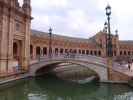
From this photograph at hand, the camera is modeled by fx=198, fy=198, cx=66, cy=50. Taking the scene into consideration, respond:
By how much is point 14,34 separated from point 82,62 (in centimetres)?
913

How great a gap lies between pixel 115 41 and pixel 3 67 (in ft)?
184

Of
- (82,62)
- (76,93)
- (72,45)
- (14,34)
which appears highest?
(14,34)

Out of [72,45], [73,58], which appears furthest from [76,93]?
[72,45]

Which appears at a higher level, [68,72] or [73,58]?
[73,58]

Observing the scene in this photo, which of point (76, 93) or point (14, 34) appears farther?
point (14, 34)

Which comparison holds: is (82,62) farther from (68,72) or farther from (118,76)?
(68,72)

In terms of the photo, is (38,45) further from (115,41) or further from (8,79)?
(115,41)

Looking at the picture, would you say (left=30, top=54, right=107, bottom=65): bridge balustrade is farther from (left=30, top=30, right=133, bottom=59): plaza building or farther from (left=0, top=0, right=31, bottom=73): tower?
(left=30, top=30, right=133, bottom=59): plaza building

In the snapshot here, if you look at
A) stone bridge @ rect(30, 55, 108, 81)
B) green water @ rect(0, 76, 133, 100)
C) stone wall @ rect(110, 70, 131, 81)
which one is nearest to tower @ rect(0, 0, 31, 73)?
stone bridge @ rect(30, 55, 108, 81)

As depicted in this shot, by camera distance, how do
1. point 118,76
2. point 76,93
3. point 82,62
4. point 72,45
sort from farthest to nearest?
point 72,45 → point 82,62 → point 118,76 → point 76,93

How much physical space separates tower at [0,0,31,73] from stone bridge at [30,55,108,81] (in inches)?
49.7

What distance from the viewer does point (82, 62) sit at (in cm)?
2178

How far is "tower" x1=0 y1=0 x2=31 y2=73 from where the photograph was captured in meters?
21.5

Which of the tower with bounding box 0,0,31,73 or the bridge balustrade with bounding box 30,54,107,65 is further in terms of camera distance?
the tower with bounding box 0,0,31,73
